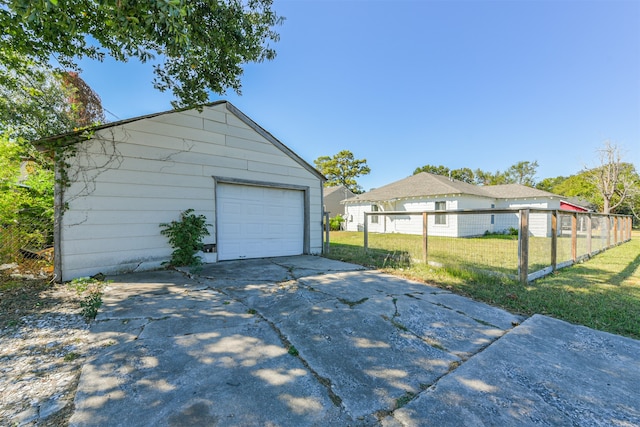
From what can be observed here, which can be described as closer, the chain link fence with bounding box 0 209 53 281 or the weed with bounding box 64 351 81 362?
the weed with bounding box 64 351 81 362

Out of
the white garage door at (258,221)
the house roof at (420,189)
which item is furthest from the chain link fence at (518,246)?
the house roof at (420,189)

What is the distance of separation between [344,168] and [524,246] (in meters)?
32.0

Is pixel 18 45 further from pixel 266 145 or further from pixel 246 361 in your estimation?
pixel 246 361

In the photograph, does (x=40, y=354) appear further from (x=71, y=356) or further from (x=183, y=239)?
(x=183, y=239)

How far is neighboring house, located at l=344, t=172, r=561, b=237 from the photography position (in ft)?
41.9

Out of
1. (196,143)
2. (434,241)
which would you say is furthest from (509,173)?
(196,143)

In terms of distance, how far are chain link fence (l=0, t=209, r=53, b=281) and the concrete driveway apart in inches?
91.5

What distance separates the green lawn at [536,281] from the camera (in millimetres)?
3137

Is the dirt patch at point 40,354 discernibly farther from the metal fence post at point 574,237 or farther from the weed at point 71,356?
the metal fence post at point 574,237

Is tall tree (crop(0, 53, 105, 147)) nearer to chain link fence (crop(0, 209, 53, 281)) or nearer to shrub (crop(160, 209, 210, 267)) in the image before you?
chain link fence (crop(0, 209, 53, 281))

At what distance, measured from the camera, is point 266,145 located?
6617mm

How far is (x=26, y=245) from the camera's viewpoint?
4.39 meters

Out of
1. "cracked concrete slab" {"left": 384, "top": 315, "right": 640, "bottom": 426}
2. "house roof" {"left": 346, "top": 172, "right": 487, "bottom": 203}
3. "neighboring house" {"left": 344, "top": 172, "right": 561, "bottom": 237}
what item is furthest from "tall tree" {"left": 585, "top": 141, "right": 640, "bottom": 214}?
"cracked concrete slab" {"left": 384, "top": 315, "right": 640, "bottom": 426}

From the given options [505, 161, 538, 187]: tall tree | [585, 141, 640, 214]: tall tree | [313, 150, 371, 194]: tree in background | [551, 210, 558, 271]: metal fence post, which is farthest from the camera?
[505, 161, 538, 187]: tall tree
